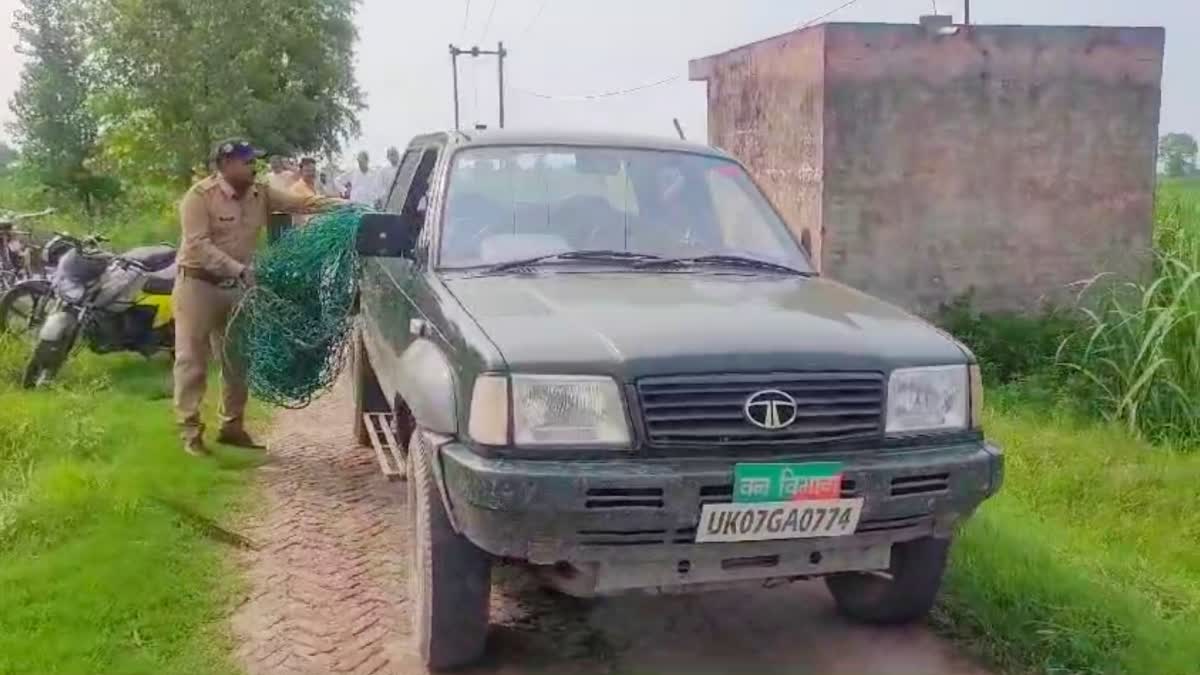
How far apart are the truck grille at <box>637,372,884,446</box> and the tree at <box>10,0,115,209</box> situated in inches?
1290

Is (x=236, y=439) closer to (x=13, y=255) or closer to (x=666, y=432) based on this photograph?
(x=666, y=432)

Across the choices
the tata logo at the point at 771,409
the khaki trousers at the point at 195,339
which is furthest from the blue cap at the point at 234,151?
the tata logo at the point at 771,409

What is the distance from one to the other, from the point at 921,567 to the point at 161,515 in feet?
10.8

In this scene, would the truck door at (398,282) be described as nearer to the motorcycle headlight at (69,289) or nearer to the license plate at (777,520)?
the license plate at (777,520)

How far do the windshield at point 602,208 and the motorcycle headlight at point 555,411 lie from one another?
1110 millimetres

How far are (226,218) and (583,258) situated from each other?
287 centimetres

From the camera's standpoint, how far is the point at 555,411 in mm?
3357

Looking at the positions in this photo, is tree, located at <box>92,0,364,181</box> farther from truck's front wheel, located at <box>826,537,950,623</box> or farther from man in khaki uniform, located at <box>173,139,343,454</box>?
truck's front wheel, located at <box>826,537,950,623</box>

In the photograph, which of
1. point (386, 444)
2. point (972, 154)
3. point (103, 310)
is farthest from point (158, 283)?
point (972, 154)

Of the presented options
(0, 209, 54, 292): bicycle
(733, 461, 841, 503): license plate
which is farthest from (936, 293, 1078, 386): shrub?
(0, 209, 54, 292): bicycle

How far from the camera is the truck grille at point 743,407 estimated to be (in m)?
3.37

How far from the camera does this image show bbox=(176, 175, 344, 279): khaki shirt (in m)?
6.36

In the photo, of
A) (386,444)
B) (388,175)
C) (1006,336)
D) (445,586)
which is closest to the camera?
(445,586)

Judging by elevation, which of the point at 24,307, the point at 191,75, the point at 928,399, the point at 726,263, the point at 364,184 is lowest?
the point at 24,307
